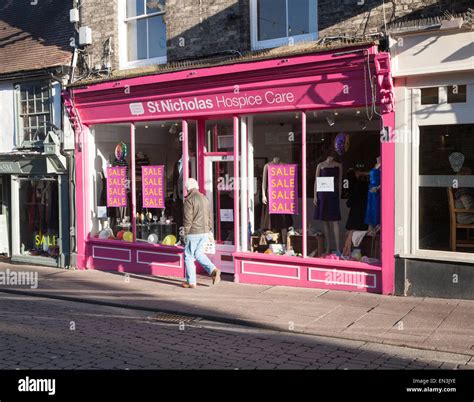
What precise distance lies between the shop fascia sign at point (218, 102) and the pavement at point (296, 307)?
322 cm

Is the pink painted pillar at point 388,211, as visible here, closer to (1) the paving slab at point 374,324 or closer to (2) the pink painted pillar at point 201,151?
(1) the paving slab at point 374,324

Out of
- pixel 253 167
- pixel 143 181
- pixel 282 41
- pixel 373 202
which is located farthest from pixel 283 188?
pixel 143 181

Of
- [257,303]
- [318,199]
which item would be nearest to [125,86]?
[318,199]

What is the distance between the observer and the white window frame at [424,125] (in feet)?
29.7

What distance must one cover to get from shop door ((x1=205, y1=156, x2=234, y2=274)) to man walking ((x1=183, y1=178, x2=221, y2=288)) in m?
1.15

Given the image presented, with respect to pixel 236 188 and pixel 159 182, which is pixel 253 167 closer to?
pixel 236 188

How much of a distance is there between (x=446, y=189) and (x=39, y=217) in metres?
9.76

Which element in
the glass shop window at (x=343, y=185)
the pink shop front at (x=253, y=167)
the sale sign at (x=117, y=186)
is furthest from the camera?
the sale sign at (x=117, y=186)

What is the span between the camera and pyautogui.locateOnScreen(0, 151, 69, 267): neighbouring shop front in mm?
13867

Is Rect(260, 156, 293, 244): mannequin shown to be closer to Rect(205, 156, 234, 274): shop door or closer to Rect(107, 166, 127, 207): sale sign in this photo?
Rect(205, 156, 234, 274): shop door

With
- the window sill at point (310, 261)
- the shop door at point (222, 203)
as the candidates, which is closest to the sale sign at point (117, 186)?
the shop door at point (222, 203)

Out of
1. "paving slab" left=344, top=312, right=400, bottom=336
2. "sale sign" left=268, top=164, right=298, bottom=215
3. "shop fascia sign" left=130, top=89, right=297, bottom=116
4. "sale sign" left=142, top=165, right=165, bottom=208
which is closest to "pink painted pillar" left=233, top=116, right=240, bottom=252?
"shop fascia sign" left=130, top=89, right=297, bottom=116

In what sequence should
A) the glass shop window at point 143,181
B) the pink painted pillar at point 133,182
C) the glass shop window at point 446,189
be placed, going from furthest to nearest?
the pink painted pillar at point 133,182, the glass shop window at point 143,181, the glass shop window at point 446,189
